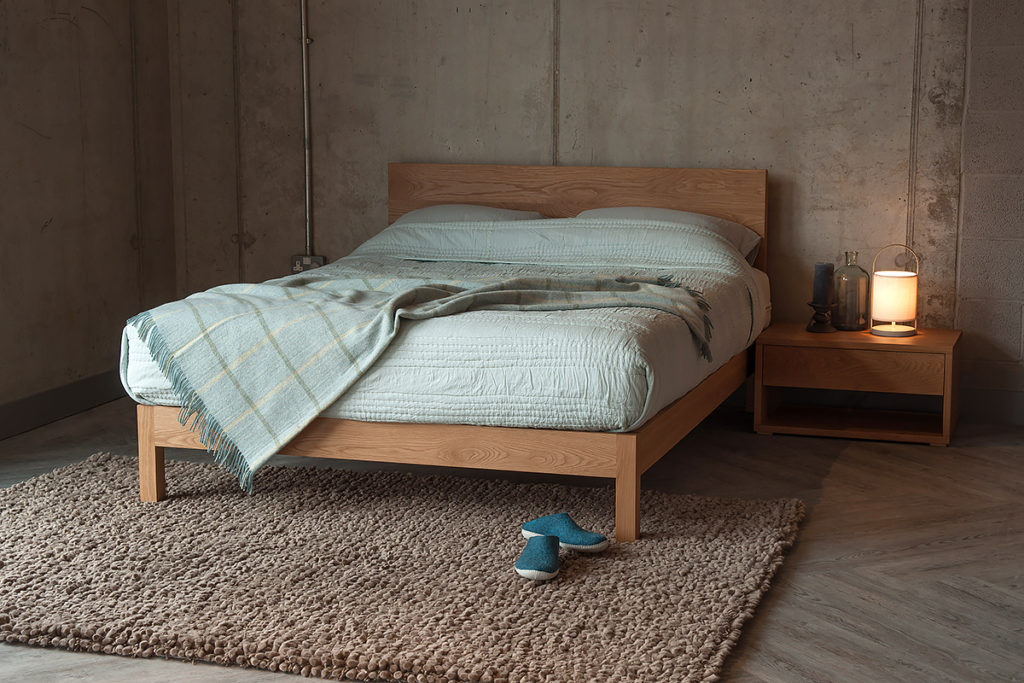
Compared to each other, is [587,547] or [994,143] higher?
[994,143]

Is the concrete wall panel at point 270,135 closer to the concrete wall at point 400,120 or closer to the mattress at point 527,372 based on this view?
the concrete wall at point 400,120

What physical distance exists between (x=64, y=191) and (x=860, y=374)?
305cm

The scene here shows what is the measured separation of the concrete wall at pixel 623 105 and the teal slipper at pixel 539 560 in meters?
2.21

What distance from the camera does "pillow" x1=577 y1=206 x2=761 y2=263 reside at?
414 centimetres

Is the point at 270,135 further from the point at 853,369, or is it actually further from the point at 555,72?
the point at 853,369

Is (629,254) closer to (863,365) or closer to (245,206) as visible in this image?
(863,365)

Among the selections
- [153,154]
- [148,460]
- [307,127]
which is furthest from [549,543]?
[153,154]

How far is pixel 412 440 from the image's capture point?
2.87 meters

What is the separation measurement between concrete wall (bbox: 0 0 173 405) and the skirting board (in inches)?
1.4

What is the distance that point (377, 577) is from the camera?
254cm

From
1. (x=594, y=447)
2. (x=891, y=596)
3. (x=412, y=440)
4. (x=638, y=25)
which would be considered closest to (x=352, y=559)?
(x=412, y=440)

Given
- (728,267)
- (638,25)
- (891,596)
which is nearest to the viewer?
(891,596)

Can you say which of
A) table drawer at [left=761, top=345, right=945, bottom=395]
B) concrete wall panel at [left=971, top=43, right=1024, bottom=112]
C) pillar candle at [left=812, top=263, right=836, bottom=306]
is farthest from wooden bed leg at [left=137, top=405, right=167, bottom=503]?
→ concrete wall panel at [left=971, top=43, right=1024, bottom=112]

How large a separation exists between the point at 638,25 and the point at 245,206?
6.27 ft
